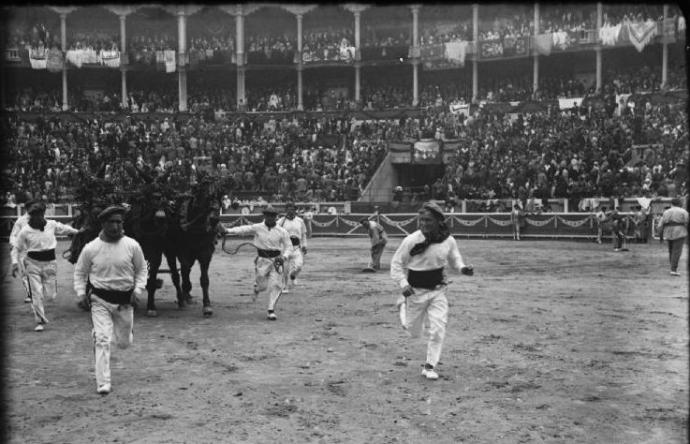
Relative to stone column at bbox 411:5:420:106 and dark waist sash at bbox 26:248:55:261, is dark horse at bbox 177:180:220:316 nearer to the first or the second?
dark waist sash at bbox 26:248:55:261

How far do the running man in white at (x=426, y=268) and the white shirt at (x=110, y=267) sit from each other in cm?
268

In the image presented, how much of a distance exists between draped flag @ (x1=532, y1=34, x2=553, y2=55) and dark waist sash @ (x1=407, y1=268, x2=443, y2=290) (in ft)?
118

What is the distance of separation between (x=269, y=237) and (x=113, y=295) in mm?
4107

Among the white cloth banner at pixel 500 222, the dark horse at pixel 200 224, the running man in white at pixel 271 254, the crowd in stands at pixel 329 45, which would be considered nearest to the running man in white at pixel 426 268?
the running man in white at pixel 271 254

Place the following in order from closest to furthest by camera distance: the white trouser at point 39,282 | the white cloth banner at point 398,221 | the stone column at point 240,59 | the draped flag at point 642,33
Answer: the white trouser at point 39,282, the white cloth banner at point 398,221, the draped flag at point 642,33, the stone column at point 240,59

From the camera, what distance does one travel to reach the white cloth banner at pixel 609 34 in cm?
3922

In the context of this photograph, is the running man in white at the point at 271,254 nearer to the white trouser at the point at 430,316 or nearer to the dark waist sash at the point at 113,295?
the white trouser at the point at 430,316

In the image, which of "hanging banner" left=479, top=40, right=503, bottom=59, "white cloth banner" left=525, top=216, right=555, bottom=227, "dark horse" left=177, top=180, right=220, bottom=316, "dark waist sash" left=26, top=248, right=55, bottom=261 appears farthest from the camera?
"hanging banner" left=479, top=40, right=503, bottom=59

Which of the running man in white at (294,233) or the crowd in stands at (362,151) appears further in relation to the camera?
the crowd in stands at (362,151)

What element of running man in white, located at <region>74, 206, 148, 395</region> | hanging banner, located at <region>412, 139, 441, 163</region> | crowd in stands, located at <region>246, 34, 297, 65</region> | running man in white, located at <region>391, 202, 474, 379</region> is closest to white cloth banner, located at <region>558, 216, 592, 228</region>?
hanging banner, located at <region>412, 139, 441, 163</region>

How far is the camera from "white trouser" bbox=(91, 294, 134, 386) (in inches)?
281

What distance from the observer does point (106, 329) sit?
23.9 feet

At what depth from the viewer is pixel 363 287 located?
15039 mm

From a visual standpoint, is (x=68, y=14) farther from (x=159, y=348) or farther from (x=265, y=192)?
(x=159, y=348)
